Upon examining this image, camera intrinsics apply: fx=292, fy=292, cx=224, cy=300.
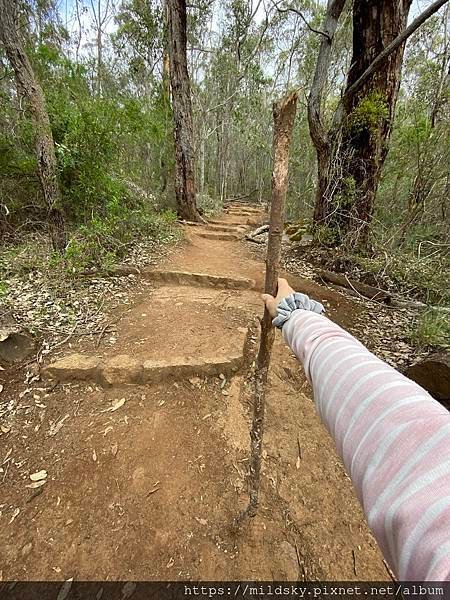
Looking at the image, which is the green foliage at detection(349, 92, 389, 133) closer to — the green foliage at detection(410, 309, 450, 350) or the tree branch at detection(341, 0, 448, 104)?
the tree branch at detection(341, 0, 448, 104)

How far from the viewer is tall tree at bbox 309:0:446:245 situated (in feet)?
12.1

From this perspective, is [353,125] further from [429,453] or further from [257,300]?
[429,453]

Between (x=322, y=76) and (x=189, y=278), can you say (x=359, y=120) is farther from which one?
(x=189, y=278)

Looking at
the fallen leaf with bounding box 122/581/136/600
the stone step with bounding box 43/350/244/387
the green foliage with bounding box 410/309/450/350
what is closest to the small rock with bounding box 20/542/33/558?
the fallen leaf with bounding box 122/581/136/600

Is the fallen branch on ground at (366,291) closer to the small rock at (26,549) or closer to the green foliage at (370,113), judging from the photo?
the green foliage at (370,113)

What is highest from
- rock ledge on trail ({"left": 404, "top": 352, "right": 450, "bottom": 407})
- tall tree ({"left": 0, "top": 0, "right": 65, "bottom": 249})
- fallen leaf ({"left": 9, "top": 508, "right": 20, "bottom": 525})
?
tall tree ({"left": 0, "top": 0, "right": 65, "bottom": 249})

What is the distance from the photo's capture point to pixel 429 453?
1.60 feet

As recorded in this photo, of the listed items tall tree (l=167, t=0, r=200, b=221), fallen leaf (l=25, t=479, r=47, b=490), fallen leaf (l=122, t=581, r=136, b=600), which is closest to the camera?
fallen leaf (l=122, t=581, r=136, b=600)

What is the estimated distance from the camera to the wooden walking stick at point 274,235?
3.99ft

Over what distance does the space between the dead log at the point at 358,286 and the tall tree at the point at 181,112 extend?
4.54 meters

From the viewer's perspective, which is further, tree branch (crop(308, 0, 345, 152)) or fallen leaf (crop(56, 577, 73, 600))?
tree branch (crop(308, 0, 345, 152))

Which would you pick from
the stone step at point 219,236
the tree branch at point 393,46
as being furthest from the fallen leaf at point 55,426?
the stone step at point 219,236

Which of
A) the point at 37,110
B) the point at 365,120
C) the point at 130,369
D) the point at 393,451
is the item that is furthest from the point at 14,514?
the point at 365,120

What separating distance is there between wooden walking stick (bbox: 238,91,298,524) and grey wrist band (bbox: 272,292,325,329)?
0.23 meters
